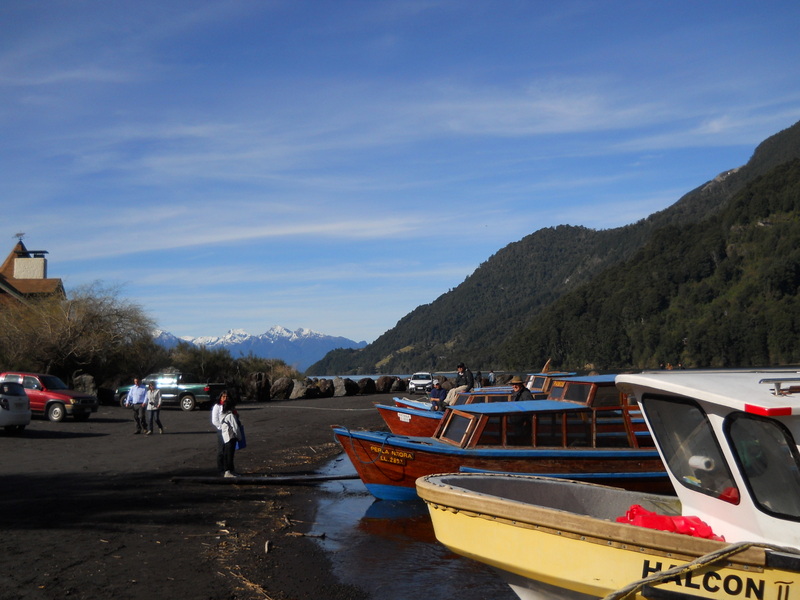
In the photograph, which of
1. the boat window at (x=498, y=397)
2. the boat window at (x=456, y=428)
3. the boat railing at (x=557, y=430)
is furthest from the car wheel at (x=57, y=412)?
the boat railing at (x=557, y=430)

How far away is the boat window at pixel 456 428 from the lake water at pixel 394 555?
131cm

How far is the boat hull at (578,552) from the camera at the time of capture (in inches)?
207

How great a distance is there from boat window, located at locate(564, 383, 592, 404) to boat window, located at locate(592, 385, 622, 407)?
0.16 meters

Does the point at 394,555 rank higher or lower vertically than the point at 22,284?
lower

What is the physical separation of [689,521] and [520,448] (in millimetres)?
6194

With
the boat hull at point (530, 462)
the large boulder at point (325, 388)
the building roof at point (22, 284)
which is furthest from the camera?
the large boulder at point (325, 388)

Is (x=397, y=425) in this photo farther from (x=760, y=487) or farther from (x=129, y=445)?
(x=760, y=487)

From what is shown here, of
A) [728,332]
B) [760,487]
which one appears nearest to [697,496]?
[760,487]

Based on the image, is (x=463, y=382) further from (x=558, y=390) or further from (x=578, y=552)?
(x=578, y=552)

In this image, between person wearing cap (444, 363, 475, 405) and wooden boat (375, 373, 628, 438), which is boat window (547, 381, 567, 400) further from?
person wearing cap (444, 363, 475, 405)

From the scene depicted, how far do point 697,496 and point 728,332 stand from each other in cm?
9493

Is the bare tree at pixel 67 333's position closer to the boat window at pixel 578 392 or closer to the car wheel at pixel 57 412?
the car wheel at pixel 57 412

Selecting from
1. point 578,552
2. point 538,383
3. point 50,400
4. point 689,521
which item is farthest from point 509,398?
point 50,400

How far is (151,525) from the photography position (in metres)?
10.4
